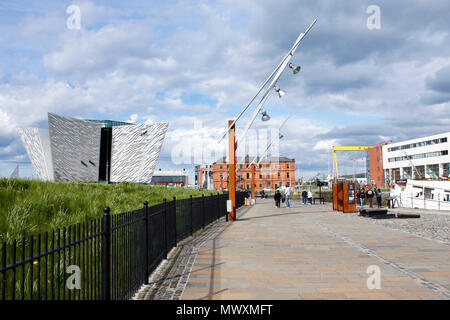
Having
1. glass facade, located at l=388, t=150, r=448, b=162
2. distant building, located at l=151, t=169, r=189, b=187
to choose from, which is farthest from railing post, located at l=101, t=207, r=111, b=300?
distant building, located at l=151, t=169, r=189, b=187

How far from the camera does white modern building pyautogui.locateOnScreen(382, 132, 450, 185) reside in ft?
279

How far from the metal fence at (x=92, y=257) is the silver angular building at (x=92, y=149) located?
63542 mm

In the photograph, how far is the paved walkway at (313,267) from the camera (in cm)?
545

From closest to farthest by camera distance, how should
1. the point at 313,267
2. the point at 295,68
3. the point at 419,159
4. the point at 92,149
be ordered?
the point at 313,267
the point at 295,68
the point at 92,149
the point at 419,159

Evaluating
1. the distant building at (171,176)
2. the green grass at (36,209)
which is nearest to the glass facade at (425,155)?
the distant building at (171,176)

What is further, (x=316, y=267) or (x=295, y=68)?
(x=295, y=68)

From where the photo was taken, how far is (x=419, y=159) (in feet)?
309

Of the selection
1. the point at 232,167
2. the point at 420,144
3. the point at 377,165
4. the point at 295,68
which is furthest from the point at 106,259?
the point at 377,165

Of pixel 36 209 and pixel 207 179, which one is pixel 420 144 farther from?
pixel 36 209

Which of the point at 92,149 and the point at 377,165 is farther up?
the point at 92,149

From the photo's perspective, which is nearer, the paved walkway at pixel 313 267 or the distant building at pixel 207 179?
the paved walkway at pixel 313 267

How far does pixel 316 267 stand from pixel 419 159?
324ft

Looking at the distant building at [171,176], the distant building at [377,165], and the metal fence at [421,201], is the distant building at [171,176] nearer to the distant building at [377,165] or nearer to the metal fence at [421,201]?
the distant building at [377,165]

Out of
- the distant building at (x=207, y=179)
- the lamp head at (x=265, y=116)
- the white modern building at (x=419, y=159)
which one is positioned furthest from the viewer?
the white modern building at (x=419, y=159)
